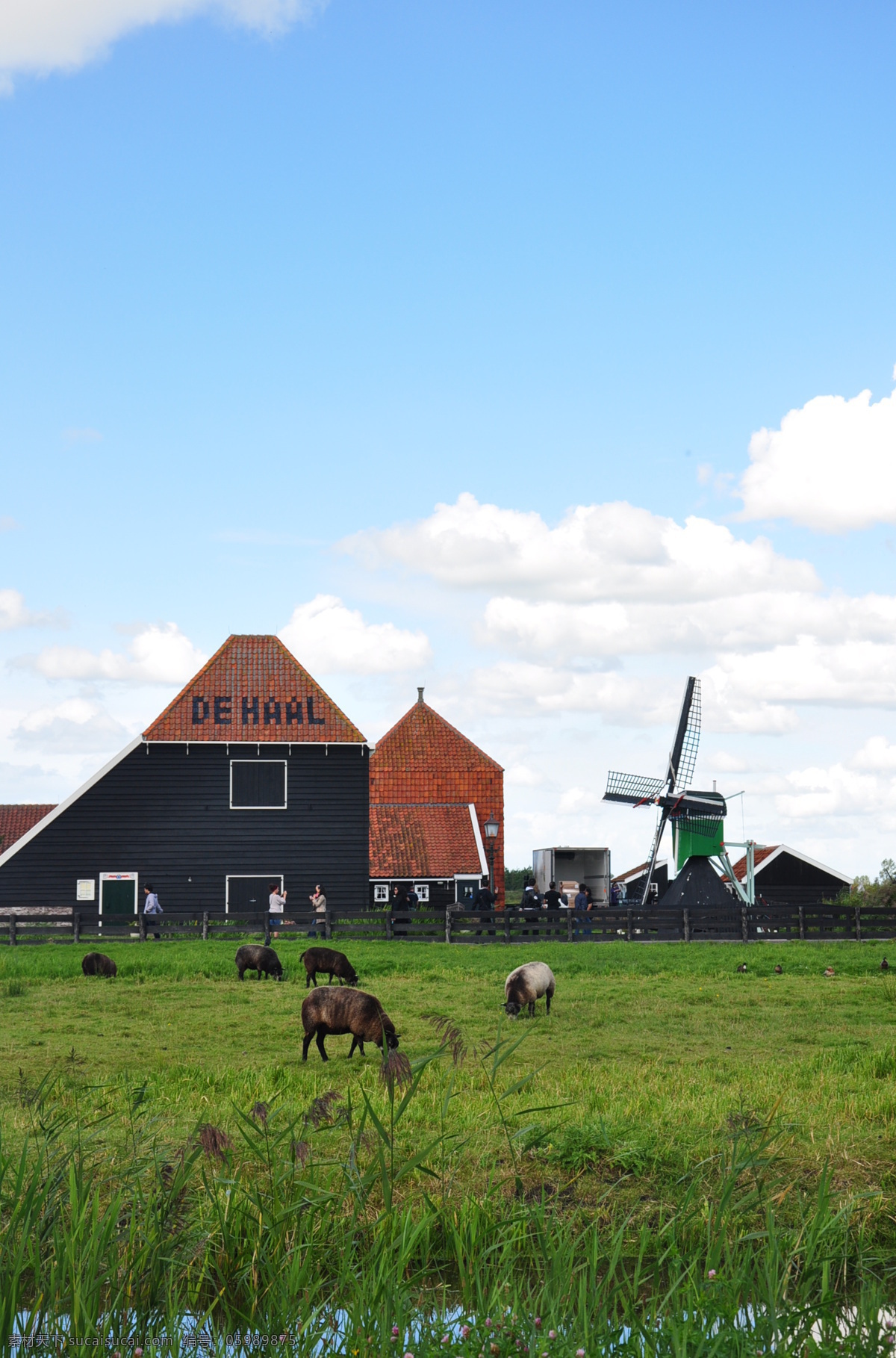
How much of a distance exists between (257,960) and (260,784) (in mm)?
13957

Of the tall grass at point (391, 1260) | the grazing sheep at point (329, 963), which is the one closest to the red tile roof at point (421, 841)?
the grazing sheep at point (329, 963)

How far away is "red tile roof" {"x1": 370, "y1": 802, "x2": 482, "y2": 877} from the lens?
39.4 metres

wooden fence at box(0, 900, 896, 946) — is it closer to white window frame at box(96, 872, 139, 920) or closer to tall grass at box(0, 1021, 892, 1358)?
white window frame at box(96, 872, 139, 920)

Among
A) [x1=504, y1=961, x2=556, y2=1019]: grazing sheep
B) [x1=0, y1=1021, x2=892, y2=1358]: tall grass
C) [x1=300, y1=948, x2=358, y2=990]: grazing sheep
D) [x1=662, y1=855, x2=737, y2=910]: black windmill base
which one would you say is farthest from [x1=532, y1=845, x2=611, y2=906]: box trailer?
[x1=0, y1=1021, x2=892, y2=1358]: tall grass

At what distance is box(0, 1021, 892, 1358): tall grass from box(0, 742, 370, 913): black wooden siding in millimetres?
28256

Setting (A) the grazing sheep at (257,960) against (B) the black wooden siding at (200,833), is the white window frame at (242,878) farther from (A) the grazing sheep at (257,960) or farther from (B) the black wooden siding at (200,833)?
(A) the grazing sheep at (257,960)

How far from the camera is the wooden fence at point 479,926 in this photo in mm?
27531

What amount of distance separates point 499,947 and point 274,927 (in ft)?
17.8

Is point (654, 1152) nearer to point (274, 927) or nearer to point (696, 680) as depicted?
point (274, 927)

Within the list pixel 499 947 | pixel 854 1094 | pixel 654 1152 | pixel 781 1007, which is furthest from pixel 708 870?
pixel 654 1152

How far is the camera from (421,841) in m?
40.5

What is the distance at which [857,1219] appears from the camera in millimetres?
6629

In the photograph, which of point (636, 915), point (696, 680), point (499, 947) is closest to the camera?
point (499, 947)

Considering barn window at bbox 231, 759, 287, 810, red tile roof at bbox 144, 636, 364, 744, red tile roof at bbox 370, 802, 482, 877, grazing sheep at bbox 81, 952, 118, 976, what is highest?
red tile roof at bbox 144, 636, 364, 744
